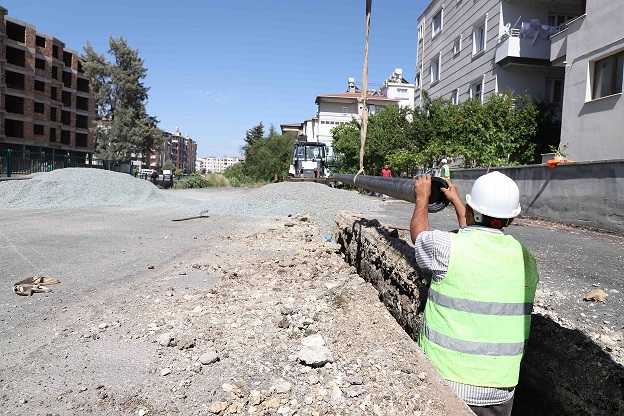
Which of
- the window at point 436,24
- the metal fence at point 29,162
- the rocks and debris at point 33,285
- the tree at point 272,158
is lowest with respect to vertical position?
the rocks and debris at point 33,285

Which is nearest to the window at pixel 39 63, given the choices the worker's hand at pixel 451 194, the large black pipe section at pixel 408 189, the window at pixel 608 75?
the window at pixel 608 75

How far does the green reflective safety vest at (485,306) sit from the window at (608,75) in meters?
13.0

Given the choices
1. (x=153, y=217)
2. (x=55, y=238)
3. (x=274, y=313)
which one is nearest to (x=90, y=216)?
(x=153, y=217)

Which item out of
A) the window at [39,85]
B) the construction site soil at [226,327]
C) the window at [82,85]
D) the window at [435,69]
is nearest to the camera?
the construction site soil at [226,327]

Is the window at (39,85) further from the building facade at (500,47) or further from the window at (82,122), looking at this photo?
the building facade at (500,47)

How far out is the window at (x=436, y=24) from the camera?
26.6 meters

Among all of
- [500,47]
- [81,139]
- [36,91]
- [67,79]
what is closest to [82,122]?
[81,139]

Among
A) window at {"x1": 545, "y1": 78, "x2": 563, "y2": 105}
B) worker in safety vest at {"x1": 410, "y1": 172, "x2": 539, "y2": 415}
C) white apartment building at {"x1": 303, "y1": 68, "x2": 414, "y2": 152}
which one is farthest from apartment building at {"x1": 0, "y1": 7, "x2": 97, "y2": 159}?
worker in safety vest at {"x1": 410, "y1": 172, "x2": 539, "y2": 415}

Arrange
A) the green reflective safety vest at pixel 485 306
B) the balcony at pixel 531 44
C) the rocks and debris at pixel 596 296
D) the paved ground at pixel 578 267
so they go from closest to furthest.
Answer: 1. the green reflective safety vest at pixel 485 306
2. the paved ground at pixel 578 267
3. the rocks and debris at pixel 596 296
4. the balcony at pixel 531 44

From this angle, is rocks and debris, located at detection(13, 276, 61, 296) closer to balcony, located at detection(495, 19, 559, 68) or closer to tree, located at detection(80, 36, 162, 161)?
balcony, located at detection(495, 19, 559, 68)

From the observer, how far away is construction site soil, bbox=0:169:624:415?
260 centimetres

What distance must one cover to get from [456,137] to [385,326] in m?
15.6

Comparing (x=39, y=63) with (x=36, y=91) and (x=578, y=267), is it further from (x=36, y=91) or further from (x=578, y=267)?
(x=578, y=267)

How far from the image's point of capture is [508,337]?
7.30 feet
